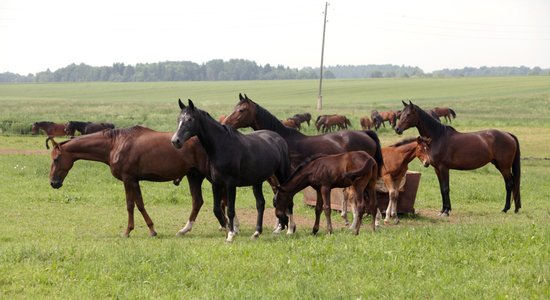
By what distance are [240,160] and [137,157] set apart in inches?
86.5

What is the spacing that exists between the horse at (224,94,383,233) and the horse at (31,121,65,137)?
28.7m

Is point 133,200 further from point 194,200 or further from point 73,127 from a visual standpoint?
point 73,127

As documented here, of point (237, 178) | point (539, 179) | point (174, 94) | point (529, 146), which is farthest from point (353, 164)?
point (174, 94)

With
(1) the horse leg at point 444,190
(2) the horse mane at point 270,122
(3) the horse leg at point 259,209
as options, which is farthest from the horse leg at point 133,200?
(1) the horse leg at point 444,190

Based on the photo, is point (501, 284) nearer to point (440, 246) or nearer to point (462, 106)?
point (440, 246)

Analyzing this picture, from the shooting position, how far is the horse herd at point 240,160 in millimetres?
12219

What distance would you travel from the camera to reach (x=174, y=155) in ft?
44.4

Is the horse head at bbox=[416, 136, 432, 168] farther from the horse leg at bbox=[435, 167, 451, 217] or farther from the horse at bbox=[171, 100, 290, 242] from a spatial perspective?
the horse at bbox=[171, 100, 290, 242]

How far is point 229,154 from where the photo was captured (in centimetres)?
1216

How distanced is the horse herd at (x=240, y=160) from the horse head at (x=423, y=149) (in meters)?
0.29

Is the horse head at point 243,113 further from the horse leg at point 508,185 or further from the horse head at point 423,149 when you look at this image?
the horse leg at point 508,185

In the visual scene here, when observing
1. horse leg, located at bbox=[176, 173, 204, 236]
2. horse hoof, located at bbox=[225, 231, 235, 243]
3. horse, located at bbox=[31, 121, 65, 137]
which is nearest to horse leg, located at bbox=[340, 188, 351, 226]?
horse leg, located at bbox=[176, 173, 204, 236]

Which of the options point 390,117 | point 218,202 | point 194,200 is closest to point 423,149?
point 194,200

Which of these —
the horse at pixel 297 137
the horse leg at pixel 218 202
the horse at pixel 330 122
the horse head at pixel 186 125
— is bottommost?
the horse at pixel 330 122
